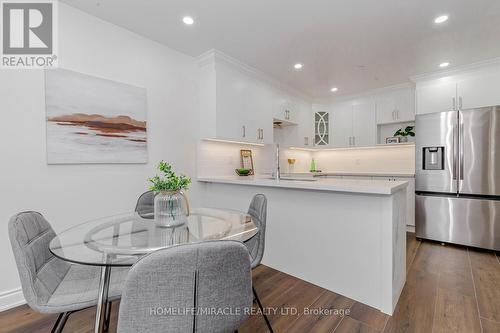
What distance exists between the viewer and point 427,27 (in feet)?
7.98

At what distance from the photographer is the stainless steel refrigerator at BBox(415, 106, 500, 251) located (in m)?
2.93

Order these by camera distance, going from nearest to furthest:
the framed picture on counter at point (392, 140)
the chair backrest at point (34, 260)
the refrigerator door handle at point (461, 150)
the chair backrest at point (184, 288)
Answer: the chair backrest at point (184, 288) < the chair backrest at point (34, 260) < the refrigerator door handle at point (461, 150) < the framed picture on counter at point (392, 140)

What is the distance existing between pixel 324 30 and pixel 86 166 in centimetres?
280

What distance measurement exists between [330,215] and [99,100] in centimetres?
248

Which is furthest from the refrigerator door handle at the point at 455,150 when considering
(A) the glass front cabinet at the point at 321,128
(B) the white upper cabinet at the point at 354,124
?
(A) the glass front cabinet at the point at 321,128

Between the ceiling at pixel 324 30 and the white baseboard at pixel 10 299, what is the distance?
2531mm

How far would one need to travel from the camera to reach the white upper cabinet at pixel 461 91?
10.4 feet

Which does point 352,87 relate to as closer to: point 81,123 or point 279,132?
point 279,132

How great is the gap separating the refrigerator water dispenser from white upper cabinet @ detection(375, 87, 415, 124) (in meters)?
1.00

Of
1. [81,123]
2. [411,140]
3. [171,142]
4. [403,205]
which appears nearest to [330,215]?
[403,205]

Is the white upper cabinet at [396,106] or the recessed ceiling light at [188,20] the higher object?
the recessed ceiling light at [188,20]

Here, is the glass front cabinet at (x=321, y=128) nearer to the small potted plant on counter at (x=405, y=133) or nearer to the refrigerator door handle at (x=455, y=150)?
the small potted plant on counter at (x=405, y=133)

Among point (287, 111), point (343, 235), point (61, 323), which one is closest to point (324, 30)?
point (287, 111)

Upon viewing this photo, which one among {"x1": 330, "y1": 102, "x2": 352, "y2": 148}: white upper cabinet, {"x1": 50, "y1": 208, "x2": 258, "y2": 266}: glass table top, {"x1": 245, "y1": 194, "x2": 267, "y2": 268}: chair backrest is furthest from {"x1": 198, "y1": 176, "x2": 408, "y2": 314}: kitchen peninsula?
{"x1": 330, "y1": 102, "x2": 352, "y2": 148}: white upper cabinet
